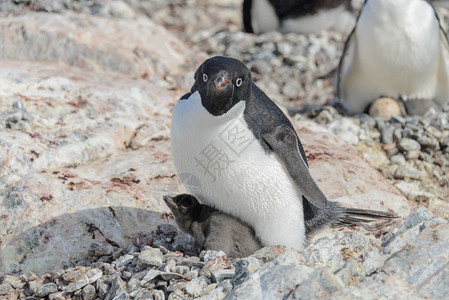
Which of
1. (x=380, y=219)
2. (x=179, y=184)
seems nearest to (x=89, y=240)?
(x=179, y=184)

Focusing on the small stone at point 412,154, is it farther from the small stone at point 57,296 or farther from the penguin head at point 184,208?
the small stone at point 57,296

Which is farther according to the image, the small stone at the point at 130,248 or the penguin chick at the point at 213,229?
the small stone at the point at 130,248

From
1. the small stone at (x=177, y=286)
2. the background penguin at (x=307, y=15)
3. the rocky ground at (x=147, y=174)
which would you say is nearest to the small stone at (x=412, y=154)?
the rocky ground at (x=147, y=174)

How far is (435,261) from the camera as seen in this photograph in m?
2.96

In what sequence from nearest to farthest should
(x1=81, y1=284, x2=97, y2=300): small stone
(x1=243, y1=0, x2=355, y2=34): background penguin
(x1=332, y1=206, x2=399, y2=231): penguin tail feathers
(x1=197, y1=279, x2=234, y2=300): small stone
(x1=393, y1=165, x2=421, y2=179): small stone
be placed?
(x1=197, y1=279, x2=234, y2=300): small stone, (x1=81, y1=284, x2=97, y2=300): small stone, (x1=332, y1=206, x2=399, y2=231): penguin tail feathers, (x1=393, y1=165, x2=421, y2=179): small stone, (x1=243, y1=0, x2=355, y2=34): background penguin

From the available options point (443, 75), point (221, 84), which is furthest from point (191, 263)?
point (443, 75)

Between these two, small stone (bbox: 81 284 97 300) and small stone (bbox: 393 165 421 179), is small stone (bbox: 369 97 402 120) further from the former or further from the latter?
small stone (bbox: 81 284 97 300)

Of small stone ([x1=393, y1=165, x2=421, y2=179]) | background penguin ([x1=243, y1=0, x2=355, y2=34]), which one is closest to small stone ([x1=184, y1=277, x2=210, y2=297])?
small stone ([x1=393, y1=165, x2=421, y2=179])

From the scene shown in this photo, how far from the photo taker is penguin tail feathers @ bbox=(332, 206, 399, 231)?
12.7 feet

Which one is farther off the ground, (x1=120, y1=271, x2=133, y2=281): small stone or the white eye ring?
the white eye ring

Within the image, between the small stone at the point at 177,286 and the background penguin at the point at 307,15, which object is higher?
the small stone at the point at 177,286

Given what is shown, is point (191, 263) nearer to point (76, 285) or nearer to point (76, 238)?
point (76, 285)

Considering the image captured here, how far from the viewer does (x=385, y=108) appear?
258 inches

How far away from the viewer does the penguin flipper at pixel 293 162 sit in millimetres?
3498
